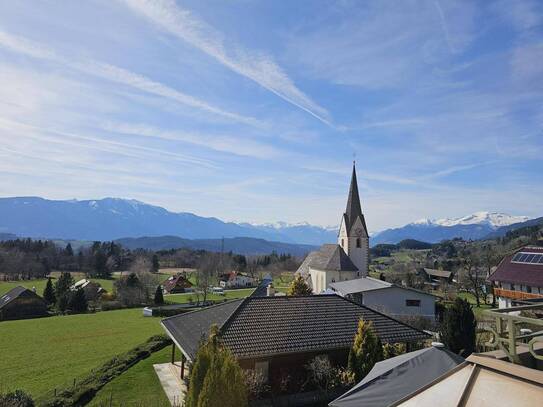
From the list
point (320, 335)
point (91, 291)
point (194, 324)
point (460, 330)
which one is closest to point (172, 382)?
point (194, 324)

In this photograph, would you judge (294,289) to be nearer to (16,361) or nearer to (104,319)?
(16,361)

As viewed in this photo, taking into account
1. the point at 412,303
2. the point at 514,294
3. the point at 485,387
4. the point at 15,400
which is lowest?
the point at 15,400

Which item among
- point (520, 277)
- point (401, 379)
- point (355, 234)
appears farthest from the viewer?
point (355, 234)

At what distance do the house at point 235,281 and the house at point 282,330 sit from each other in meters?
72.5

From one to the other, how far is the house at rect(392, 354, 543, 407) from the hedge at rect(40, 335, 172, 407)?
1656cm

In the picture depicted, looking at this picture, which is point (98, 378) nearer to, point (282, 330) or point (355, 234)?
point (282, 330)

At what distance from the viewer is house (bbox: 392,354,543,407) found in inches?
152

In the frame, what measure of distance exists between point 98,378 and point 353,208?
37.4 metres

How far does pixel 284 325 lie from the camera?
17.5 meters

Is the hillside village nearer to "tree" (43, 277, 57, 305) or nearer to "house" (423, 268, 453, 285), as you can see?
"tree" (43, 277, 57, 305)

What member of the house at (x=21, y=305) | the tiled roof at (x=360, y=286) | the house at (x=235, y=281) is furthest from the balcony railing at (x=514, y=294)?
the house at (x=21, y=305)

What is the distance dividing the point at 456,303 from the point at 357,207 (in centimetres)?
2814

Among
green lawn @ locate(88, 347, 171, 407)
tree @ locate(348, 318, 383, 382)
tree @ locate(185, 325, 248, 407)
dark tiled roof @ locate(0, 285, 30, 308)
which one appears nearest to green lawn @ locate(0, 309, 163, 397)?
green lawn @ locate(88, 347, 171, 407)

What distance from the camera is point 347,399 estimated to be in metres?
7.50
